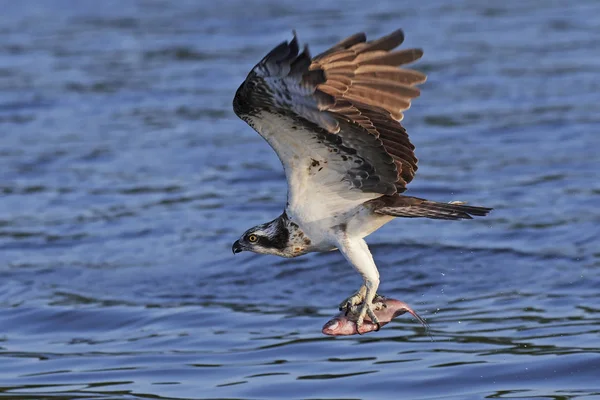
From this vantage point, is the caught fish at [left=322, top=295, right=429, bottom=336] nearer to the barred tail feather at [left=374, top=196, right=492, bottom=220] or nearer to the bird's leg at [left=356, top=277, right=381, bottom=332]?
the bird's leg at [left=356, top=277, right=381, bottom=332]

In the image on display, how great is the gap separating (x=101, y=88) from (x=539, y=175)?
7.46m

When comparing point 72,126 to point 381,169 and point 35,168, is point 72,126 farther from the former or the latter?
point 381,169

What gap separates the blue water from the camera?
8.44 metres

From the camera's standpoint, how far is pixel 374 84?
6.75 metres

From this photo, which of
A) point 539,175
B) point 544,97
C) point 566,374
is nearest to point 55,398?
point 566,374

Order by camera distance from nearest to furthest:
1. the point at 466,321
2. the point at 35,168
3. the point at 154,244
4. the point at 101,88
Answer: the point at 466,321 < the point at 154,244 < the point at 35,168 < the point at 101,88

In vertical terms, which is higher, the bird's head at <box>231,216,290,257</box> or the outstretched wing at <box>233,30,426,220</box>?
the outstretched wing at <box>233,30,426,220</box>

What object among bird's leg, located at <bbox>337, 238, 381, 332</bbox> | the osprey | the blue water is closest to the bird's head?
the osprey

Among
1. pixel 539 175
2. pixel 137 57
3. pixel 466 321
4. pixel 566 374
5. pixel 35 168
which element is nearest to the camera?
pixel 566 374

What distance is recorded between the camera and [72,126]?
16.3 meters

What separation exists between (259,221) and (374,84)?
5628 mm

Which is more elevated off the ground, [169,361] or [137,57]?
[137,57]

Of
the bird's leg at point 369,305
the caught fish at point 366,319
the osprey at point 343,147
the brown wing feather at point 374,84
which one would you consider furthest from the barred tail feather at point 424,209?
the caught fish at point 366,319

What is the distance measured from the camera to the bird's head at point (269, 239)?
23.5 feet
